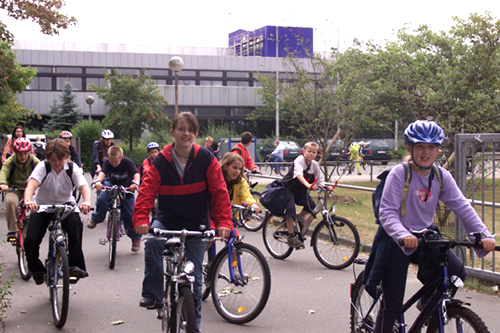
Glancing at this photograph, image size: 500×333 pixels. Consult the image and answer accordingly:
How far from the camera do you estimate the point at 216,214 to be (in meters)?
4.80

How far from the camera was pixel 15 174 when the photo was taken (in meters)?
8.48

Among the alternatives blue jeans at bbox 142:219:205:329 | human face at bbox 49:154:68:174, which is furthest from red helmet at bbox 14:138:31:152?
blue jeans at bbox 142:219:205:329

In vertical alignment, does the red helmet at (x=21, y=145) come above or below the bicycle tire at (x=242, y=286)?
above

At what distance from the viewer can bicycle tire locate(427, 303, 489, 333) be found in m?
3.50

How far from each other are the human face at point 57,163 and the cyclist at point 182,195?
1.89m

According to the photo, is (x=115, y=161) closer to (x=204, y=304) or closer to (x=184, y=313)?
(x=204, y=304)

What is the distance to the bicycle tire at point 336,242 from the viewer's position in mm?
8297

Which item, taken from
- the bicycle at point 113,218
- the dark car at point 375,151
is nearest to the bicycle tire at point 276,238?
the bicycle at point 113,218

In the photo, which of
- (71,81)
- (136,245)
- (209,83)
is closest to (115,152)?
(136,245)

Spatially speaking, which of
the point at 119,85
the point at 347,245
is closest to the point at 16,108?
the point at 119,85

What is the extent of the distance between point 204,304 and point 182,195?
2133mm

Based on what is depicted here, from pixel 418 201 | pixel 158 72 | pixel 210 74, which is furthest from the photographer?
pixel 210 74

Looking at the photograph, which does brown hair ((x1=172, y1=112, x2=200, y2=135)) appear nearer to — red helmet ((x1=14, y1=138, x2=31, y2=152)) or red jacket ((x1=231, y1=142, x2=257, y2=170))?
red helmet ((x1=14, y1=138, x2=31, y2=152))

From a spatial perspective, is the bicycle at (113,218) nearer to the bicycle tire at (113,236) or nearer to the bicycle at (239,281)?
the bicycle tire at (113,236)
